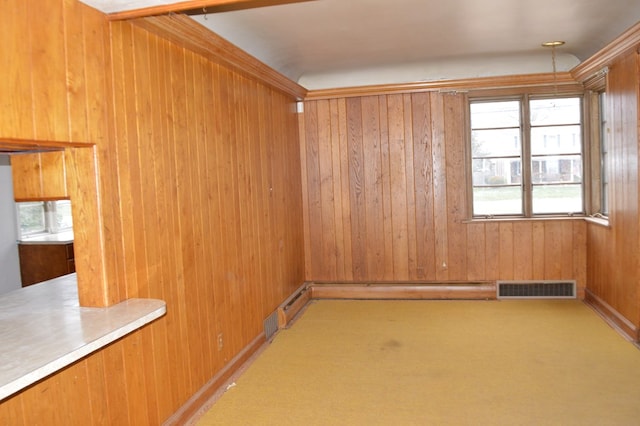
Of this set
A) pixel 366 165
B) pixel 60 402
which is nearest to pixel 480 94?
pixel 366 165

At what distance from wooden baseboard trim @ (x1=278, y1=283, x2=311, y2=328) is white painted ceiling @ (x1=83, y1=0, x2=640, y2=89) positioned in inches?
87.8

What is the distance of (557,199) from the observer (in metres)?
5.52

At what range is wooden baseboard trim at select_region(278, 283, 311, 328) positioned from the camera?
186 inches

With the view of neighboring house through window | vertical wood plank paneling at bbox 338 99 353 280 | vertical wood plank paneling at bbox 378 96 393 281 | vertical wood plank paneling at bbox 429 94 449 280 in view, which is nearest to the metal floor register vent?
vertical wood plank paneling at bbox 429 94 449 280

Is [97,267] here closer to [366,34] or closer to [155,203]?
[155,203]

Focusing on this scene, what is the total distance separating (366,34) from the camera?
13.8ft

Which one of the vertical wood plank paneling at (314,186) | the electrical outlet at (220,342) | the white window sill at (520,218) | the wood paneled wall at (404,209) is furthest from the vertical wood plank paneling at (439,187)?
the electrical outlet at (220,342)

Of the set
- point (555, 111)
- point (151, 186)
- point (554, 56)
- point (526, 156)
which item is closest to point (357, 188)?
point (526, 156)

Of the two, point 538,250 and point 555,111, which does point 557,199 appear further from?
point 555,111

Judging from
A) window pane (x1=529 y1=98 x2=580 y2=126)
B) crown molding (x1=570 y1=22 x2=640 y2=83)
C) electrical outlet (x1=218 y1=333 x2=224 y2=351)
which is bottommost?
electrical outlet (x1=218 y1=333 x2=224 y2=351)

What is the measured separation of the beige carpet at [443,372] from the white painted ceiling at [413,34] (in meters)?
2.39

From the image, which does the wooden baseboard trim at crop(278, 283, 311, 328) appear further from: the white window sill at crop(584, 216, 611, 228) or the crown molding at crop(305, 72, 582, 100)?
the white window sill at crop(584, 216, 611, 228)

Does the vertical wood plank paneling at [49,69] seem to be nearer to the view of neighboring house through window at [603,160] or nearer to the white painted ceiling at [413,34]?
the white painted ceiling at [413,34]

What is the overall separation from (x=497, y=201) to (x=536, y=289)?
1.01 m
